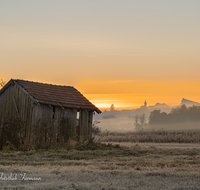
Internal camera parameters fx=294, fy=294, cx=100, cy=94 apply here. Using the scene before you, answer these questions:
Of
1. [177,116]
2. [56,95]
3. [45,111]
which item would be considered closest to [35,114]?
[45,111]

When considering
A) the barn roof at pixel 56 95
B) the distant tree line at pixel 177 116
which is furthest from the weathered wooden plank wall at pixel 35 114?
the distant tree line at pixel 177 116

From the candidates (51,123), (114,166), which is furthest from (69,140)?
(114,166)

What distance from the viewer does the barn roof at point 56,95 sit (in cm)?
2086

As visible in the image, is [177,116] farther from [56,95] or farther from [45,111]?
[45,111]

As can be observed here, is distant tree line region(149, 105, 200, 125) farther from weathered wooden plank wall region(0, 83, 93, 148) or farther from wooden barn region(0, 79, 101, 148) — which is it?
weathered wooden plank wall region(0, 83, 93, 148)

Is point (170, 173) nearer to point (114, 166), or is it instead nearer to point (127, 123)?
point (114, 166)

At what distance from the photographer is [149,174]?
374 inches

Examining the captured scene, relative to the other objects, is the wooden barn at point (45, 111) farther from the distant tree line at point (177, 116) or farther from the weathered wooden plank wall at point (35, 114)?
the distant tree line at point (177, 116)

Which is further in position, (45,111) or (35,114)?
(45,111)

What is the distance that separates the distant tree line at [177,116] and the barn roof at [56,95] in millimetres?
95883

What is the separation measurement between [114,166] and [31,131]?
968cm

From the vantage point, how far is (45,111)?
20438 millimetres

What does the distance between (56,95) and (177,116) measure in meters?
102

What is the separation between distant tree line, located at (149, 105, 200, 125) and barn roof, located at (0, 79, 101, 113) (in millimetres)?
95883
